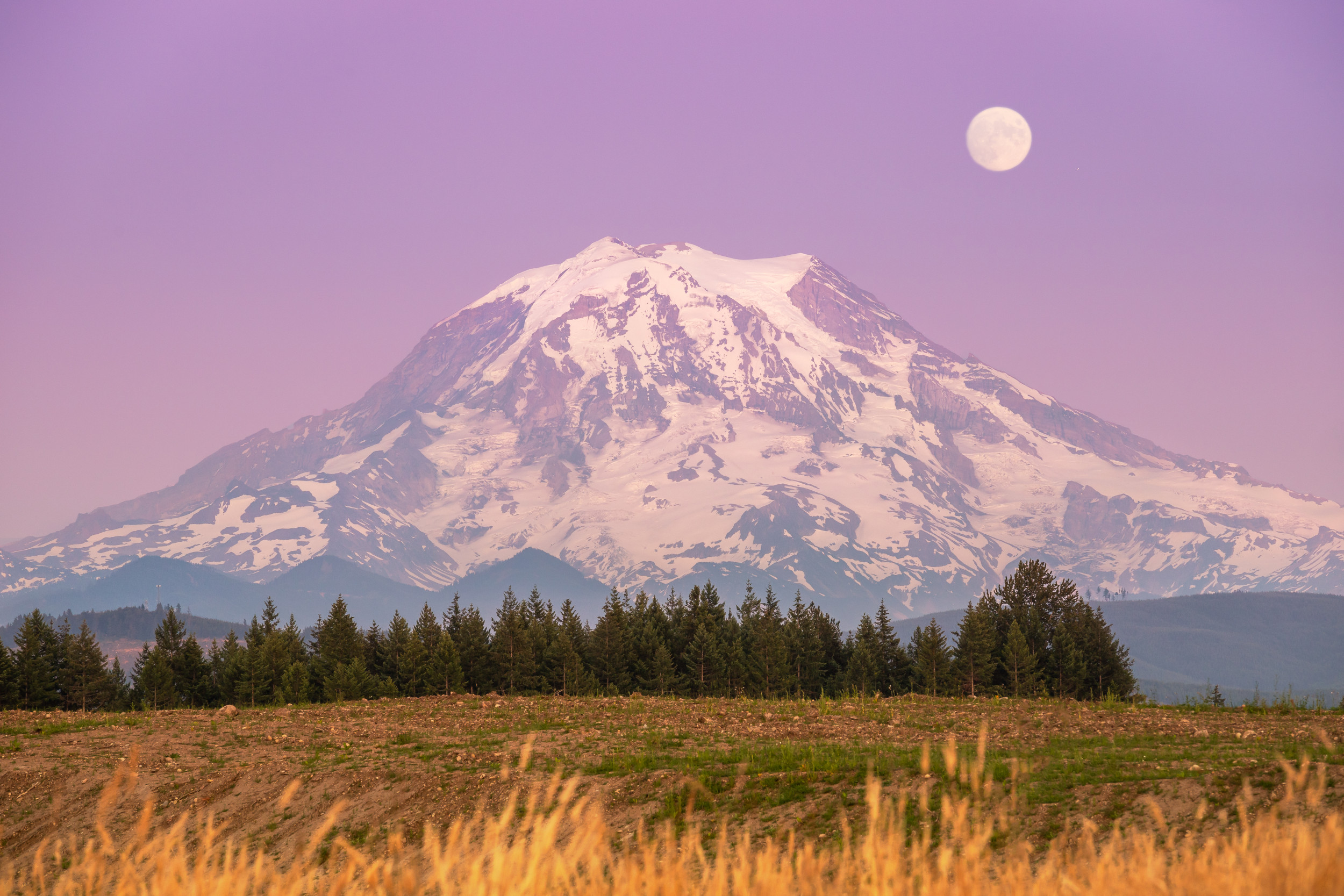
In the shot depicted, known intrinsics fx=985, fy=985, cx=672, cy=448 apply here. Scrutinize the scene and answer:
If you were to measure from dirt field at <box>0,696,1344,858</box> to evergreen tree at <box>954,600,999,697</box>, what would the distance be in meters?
41.4

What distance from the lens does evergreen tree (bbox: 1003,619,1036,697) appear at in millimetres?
75125

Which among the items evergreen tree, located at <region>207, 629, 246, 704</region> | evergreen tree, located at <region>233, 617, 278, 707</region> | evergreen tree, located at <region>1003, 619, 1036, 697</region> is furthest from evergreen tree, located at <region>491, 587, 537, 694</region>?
evergreen tree, located at <region>1003, 619, 1036, 697</region>

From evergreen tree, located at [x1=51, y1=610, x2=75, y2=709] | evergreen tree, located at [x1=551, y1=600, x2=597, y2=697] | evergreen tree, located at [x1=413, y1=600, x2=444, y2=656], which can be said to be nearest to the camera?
evergreen tree, located at [x1=551, y1=600, x2=597, y2=697]

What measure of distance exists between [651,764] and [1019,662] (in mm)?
57748

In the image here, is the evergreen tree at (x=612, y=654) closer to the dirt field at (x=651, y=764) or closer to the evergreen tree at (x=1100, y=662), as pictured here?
Result: the evergreen tree at (x=1100, y=662)

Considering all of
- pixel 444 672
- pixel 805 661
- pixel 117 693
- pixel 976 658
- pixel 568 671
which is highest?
pixel 976 658

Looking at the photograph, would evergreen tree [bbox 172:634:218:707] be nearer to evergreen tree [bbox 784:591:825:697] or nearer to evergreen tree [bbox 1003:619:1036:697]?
evergreen tree [bbox 784:591:825:697]

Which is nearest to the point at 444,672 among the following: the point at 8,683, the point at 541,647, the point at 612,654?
the point at 541,647

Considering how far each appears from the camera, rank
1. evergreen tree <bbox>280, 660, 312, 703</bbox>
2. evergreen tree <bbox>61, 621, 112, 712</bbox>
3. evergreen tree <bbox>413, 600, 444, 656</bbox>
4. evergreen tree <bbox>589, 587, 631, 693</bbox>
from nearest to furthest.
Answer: evergreen tree <bbox>280, 660, 312, 703</bbox> → evergreen tree <bbox>61, 621, 112, 712</bbox> → evergreen tree <bbox>589, 587, 631, 693</bbox> → evergreen tree <bbox>413, 600, 444, 656</bbox>

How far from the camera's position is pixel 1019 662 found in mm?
75938

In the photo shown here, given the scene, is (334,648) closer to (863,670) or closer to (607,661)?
(607,661)

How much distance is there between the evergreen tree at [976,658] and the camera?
254 ft

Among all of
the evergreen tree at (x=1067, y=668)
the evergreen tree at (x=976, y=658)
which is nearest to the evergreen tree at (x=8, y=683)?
the evergreen tree at (x=976, y=658)

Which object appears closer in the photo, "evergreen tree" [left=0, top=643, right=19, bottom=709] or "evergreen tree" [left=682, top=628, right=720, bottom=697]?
"evergreen tree" [left=0, top=643, right=19, bottom=709]
